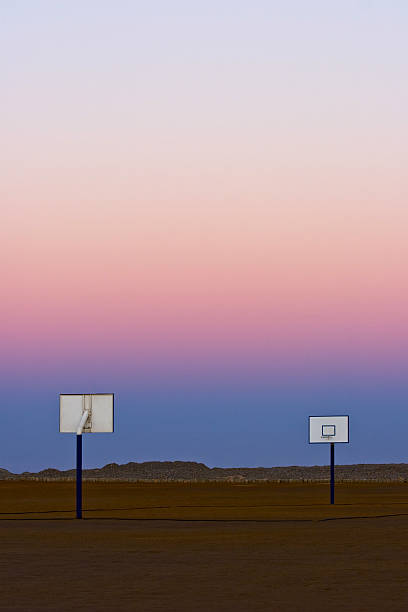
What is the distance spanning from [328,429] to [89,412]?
13.1 metres

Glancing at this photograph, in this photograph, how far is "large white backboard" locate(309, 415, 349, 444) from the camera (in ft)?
144

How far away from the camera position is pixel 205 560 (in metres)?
20.2

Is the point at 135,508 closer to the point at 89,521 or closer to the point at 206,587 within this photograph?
the point at 89,521

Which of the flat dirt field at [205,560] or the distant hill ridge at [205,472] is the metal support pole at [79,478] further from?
the distant hill ridge at [205,472]

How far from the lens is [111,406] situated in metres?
33.2

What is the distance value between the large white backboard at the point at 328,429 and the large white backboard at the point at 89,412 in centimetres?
1261

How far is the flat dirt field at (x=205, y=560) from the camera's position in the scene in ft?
49.2

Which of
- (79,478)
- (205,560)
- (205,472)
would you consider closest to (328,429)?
(79,478)

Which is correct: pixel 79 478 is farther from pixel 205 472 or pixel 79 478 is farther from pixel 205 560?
pixel 205 472

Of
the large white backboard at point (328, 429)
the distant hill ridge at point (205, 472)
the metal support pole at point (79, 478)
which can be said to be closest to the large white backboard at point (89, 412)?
the metal support pole at point (79, 478)

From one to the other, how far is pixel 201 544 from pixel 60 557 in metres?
3.75

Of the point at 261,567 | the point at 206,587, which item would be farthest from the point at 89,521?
the point at 206,587

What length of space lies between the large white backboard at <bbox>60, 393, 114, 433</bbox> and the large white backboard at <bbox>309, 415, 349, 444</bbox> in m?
12.6

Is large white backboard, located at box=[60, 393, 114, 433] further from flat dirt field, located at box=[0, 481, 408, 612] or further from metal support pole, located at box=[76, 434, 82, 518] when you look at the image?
flat dirt field, located at box=[0, 481, 408, 612]
